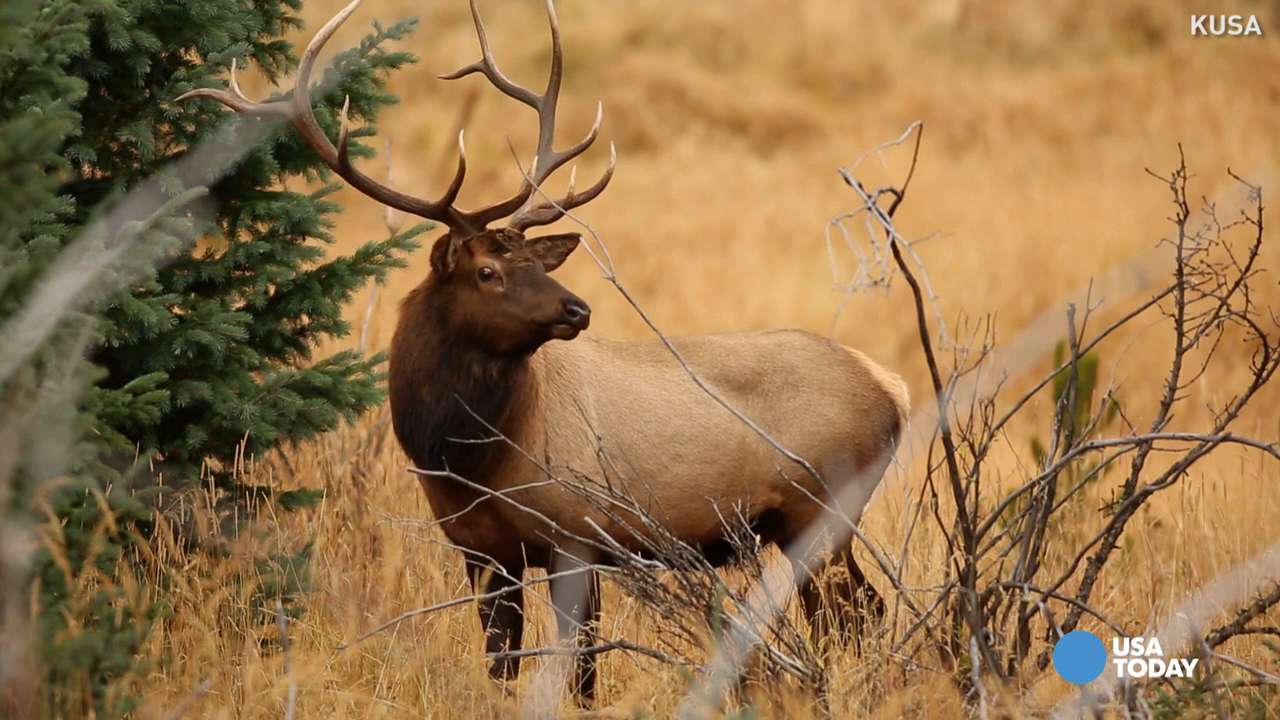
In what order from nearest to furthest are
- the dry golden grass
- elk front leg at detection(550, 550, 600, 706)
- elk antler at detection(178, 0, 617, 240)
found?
1. elk front leg at detection(550, 550, 600, 706)
2. elk antler at detection(178, 0, 617, 240)
3. the dry golden grass

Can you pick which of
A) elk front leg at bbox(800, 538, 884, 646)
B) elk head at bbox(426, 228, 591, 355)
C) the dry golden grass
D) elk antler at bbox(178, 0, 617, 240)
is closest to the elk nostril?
elk head at bbox(426, 228, 591, 355)

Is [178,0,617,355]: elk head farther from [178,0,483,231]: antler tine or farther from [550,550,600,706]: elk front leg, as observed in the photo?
[550,550,600,706]: elk front leg

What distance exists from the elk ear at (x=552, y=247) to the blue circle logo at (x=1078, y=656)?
A: 7.14 ft

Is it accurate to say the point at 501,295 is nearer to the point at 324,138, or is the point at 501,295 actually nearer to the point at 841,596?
the point at 324,138

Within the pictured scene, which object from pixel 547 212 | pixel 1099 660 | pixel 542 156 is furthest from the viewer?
pixel 542 156

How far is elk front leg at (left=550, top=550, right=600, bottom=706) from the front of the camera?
16.7 ft

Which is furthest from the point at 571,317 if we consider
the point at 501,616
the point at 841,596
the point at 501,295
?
the point at 841,596

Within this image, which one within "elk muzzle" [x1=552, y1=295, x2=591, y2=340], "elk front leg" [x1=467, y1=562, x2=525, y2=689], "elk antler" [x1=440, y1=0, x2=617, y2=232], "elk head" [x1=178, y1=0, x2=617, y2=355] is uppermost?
"elk antler" [x1=440, y1=0, x2=617, y2=232]

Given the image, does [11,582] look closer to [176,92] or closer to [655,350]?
[176,92]

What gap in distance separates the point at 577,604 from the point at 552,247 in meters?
1.25

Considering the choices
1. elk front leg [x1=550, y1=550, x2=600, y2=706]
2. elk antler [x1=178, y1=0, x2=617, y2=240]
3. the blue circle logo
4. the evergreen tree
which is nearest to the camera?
the blue circle logo

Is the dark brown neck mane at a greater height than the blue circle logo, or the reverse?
the dark brown neck mane

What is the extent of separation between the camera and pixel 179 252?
535 centimetres

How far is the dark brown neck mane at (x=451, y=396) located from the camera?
5320 mm
